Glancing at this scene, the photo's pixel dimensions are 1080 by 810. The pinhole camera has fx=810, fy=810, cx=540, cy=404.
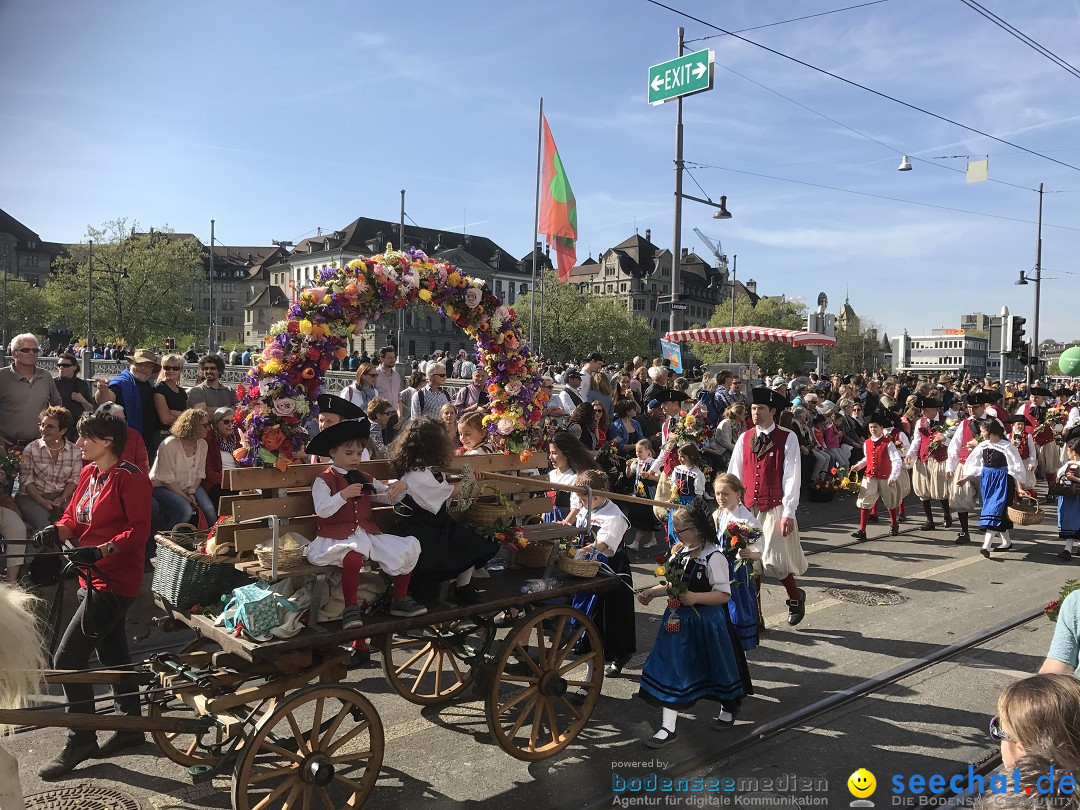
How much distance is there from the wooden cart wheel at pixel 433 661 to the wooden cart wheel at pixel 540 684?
0.31 m

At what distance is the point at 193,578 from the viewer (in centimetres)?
461

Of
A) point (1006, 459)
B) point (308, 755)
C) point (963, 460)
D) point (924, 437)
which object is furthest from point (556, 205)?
point (308, 755)

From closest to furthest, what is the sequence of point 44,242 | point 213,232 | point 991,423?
point 991,423, point 213,232, point 44,242

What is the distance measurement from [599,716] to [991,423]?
8796 mm

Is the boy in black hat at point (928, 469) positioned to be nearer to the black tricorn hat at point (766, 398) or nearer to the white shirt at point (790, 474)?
the white shirt at point (790, 474)

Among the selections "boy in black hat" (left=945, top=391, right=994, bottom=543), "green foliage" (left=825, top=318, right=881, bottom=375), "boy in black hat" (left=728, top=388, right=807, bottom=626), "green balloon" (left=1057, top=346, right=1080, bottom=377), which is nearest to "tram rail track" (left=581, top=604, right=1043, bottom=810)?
"boy in black hat" (left=728, top=388, right=807, bottom=626)

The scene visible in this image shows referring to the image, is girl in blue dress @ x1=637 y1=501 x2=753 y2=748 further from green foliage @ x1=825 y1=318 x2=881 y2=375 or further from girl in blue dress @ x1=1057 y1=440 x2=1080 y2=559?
green foliage @ x1=825 y1=318 x2=881 y2=375

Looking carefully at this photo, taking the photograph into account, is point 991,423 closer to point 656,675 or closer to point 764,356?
point 656,675

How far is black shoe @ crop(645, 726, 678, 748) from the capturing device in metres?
5.38

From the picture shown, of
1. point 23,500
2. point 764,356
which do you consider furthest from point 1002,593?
point 764,356

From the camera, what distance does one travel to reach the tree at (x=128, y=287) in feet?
191

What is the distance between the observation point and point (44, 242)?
120 metres

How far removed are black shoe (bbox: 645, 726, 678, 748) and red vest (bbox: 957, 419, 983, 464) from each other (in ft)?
29.5

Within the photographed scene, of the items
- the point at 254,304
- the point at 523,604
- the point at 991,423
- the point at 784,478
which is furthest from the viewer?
the point at 254,304
